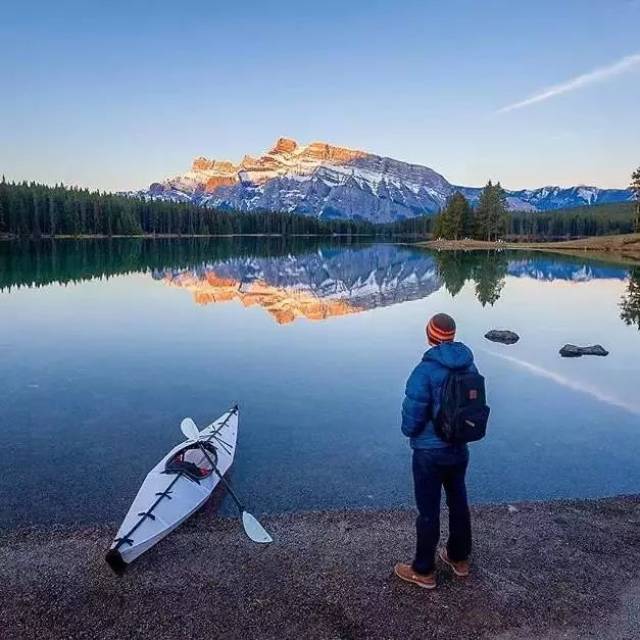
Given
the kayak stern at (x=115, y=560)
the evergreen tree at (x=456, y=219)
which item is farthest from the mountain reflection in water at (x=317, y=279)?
the evergreen tree at (x=456, y=219)

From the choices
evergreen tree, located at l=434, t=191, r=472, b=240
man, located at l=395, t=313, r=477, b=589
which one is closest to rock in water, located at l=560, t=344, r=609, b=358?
man, located at l=395, t=313, r=477, b=589

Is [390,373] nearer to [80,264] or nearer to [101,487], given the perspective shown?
[101,487]

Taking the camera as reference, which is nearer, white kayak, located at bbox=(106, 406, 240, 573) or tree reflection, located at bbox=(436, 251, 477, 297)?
white kayak, located at bbox=(106, 406, 240, 573)

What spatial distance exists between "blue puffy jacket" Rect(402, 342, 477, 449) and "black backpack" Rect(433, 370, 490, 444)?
0.34ft

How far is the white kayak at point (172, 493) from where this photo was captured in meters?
9.99

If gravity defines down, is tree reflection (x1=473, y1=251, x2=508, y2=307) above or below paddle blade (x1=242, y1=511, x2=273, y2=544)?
above

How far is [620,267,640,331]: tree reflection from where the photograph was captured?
1644 inches

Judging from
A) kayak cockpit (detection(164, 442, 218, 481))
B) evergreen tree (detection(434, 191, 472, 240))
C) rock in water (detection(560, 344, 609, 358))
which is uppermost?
evergreen tree (detection(434, 191, 472, 240))

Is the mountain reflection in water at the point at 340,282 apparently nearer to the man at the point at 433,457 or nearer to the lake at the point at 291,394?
the lake at the point at 291,394

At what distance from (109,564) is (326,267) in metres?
85.4

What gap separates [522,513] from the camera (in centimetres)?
1227

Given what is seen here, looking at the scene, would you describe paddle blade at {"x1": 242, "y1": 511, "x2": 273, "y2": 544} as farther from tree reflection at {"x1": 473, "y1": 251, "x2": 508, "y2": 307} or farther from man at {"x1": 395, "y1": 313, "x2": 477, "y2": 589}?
tree reflection at {"x1": 473, "y1": 251, "x2": 508, "y2": 307}

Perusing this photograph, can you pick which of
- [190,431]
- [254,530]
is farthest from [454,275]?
[254,530]

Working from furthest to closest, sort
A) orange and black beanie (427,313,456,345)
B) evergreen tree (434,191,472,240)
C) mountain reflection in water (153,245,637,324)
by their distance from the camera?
evergreen tree (434,191,472,240) < mountain reflection in water (153,245,637,324) < orange and black beanie (427,313,456,345)
